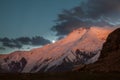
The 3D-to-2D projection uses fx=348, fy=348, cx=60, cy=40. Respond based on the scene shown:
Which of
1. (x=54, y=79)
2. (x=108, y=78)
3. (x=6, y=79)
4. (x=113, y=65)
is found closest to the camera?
(x=6, y=79)

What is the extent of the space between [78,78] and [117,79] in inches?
442

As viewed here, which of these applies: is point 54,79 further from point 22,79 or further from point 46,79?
point 22,79

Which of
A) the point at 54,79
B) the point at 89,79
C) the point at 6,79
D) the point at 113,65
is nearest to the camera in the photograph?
the point at 6,79

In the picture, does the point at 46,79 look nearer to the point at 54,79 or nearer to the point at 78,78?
the point at 54,79

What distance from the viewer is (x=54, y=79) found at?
79875mm

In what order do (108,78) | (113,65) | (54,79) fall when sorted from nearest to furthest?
1. (54,79)
2. (108,78)
3. (113,65)

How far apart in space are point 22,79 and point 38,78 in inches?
258

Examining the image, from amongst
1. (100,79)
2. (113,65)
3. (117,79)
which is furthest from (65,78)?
(113,65)

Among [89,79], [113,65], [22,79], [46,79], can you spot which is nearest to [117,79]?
[89,79]

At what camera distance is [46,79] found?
257ft

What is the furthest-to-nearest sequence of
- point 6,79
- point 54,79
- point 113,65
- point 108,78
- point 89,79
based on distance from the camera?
point 113,65 < point 108,78 < point 89,79 < point 54,79 < point 6,79

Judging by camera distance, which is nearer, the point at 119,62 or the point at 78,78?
the point at 78,78

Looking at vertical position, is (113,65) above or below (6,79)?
above

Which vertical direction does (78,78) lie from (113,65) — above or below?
below
